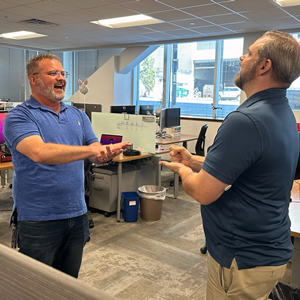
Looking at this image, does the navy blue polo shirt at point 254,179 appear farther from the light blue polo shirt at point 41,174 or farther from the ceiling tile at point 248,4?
the ceiling tile at point 248,4

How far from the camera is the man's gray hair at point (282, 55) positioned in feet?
3.53

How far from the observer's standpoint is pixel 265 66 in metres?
1.10

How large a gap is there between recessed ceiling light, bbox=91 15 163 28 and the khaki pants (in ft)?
19.3

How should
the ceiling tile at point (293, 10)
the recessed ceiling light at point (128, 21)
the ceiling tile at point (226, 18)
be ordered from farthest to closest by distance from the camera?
the recessed ceiling light at point (128, 21) < the ceiling tile at point (226, 18) < the ceiling tile at point (293, 10)

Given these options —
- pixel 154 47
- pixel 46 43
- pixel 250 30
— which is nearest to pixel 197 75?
pixel 154 47

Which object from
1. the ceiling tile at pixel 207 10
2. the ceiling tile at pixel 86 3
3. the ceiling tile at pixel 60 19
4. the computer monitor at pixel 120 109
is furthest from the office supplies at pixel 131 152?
the ceiling tile at pixel 60 19

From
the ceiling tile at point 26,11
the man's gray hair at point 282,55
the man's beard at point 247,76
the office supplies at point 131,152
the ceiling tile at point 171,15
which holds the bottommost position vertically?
the office supplies at point 131,152

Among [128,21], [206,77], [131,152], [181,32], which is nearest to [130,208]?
[131,152]

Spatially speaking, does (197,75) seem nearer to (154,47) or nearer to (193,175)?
(154,47)

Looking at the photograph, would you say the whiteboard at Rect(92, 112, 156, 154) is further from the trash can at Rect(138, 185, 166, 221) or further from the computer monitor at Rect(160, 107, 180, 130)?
the computer monitor at Rect(160, 107, 180, 130)

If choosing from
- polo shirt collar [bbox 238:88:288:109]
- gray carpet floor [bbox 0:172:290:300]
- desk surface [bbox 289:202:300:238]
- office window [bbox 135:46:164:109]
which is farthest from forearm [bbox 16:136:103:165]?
office window [bbox 135:46:164:109]

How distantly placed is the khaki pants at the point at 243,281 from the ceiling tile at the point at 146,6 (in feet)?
15.5

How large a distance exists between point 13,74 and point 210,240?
10.7 m

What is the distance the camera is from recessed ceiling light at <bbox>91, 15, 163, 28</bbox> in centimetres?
648
